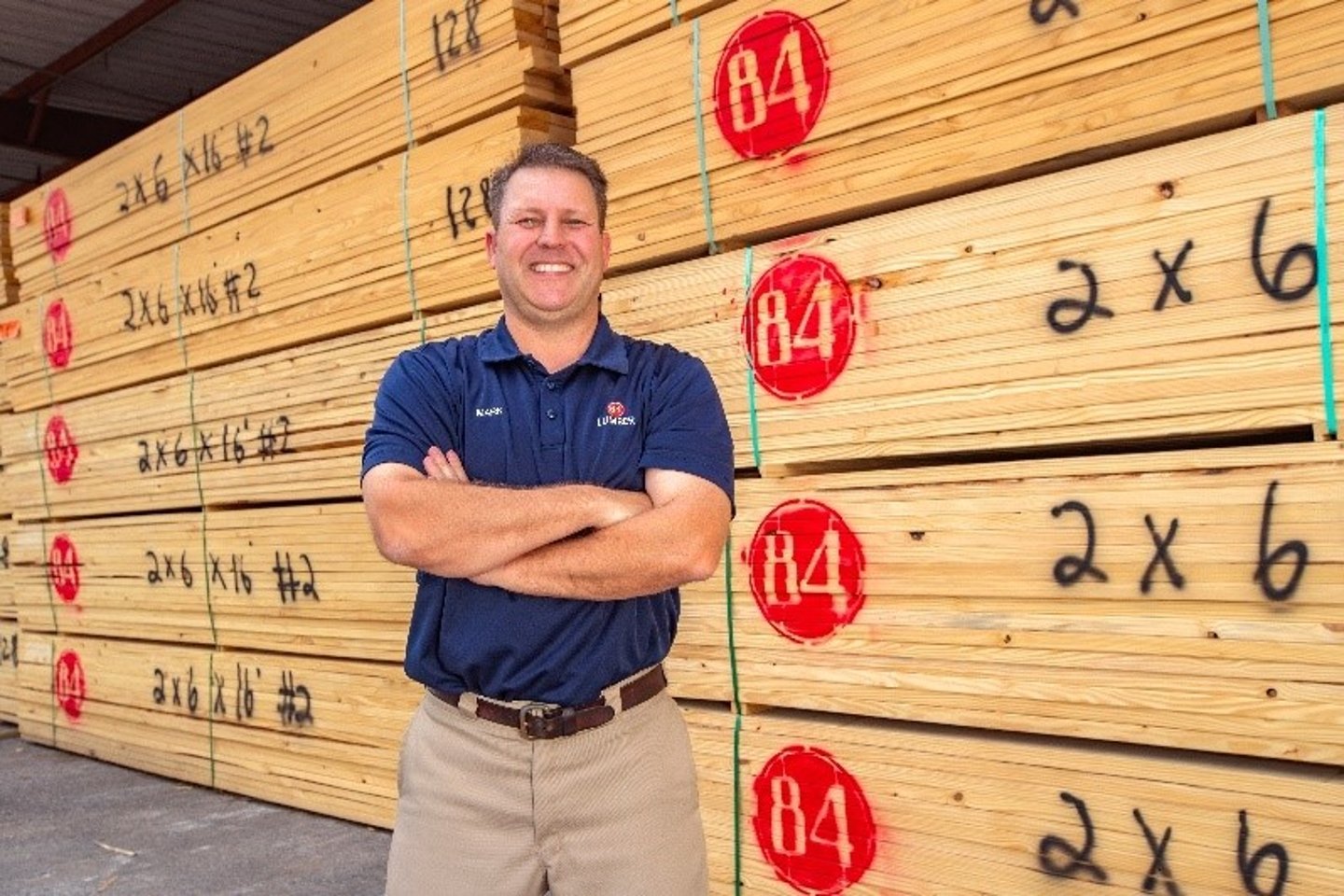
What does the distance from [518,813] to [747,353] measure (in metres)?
1.58

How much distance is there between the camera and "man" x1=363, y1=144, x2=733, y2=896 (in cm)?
244

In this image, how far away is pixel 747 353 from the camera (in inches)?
140

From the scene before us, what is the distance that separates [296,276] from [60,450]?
8.22ft

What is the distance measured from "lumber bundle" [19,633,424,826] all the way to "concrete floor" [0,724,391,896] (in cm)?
12

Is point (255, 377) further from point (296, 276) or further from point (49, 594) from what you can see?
point (49, 594)

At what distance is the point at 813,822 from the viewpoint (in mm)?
3393

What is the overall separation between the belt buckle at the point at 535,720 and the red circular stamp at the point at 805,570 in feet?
3.68

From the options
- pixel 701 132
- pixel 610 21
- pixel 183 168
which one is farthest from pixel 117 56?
pixel 701 132

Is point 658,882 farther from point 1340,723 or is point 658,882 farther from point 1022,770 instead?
point 1340,723

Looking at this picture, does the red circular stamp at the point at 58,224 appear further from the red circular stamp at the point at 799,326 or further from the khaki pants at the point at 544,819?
the khaki pants at the point at 544,819

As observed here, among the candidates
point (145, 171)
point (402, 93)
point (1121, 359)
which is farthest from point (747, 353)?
point (145, 171)

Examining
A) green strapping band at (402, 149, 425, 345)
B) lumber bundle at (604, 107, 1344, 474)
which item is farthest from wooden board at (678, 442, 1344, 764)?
green strapping band at (402, 149, 425, 345)

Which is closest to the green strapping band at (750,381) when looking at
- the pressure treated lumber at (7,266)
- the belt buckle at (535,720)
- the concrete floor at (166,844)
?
the belt buckle at (535,720)

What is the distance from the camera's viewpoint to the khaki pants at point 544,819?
8.00ft
